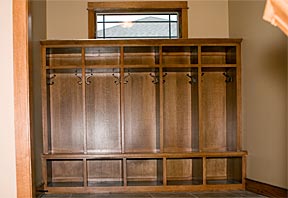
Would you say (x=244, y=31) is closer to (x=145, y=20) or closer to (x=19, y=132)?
(x=145, y=20)

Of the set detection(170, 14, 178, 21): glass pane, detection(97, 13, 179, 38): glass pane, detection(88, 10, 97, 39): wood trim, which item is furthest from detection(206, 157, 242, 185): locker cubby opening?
detection(88, 10, 97, 39): wood trim

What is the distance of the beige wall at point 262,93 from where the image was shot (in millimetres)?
3539

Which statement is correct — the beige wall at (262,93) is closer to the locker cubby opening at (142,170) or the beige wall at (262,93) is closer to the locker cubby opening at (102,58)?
the locker cubby opening at (142,170)

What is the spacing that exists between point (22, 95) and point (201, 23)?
9.72 feet

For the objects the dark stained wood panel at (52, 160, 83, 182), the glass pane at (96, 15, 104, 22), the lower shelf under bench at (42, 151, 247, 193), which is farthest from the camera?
the glass pane at (96, 15, 104, 22)

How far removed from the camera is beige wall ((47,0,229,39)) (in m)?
4.67

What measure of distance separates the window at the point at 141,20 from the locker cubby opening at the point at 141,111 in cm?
52

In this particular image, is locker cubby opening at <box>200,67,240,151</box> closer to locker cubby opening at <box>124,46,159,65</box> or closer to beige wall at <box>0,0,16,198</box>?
locker cubby opening at <box>124,46,159,65</box>

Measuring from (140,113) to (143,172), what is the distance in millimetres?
707

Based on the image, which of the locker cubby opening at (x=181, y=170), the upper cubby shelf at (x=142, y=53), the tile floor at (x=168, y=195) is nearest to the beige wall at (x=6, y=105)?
the tile floor at (x=168, y=195)

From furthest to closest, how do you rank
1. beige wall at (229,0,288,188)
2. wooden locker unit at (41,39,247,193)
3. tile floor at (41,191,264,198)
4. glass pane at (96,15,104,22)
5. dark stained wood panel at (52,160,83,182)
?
glass pane at (96,15,104,22)
dark stained wood panel at (52,160,83,182)
wooden locker unit at (41,39,247,193)
tile floor at (41,191,264,198)
beige wall at (229,0,288,188)

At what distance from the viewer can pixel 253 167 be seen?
413cm

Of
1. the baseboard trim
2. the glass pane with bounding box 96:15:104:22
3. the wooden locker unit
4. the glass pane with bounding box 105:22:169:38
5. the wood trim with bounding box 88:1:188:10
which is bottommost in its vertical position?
the baseboard trim

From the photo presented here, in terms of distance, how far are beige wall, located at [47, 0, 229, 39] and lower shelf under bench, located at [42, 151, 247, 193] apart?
4.78 feet
